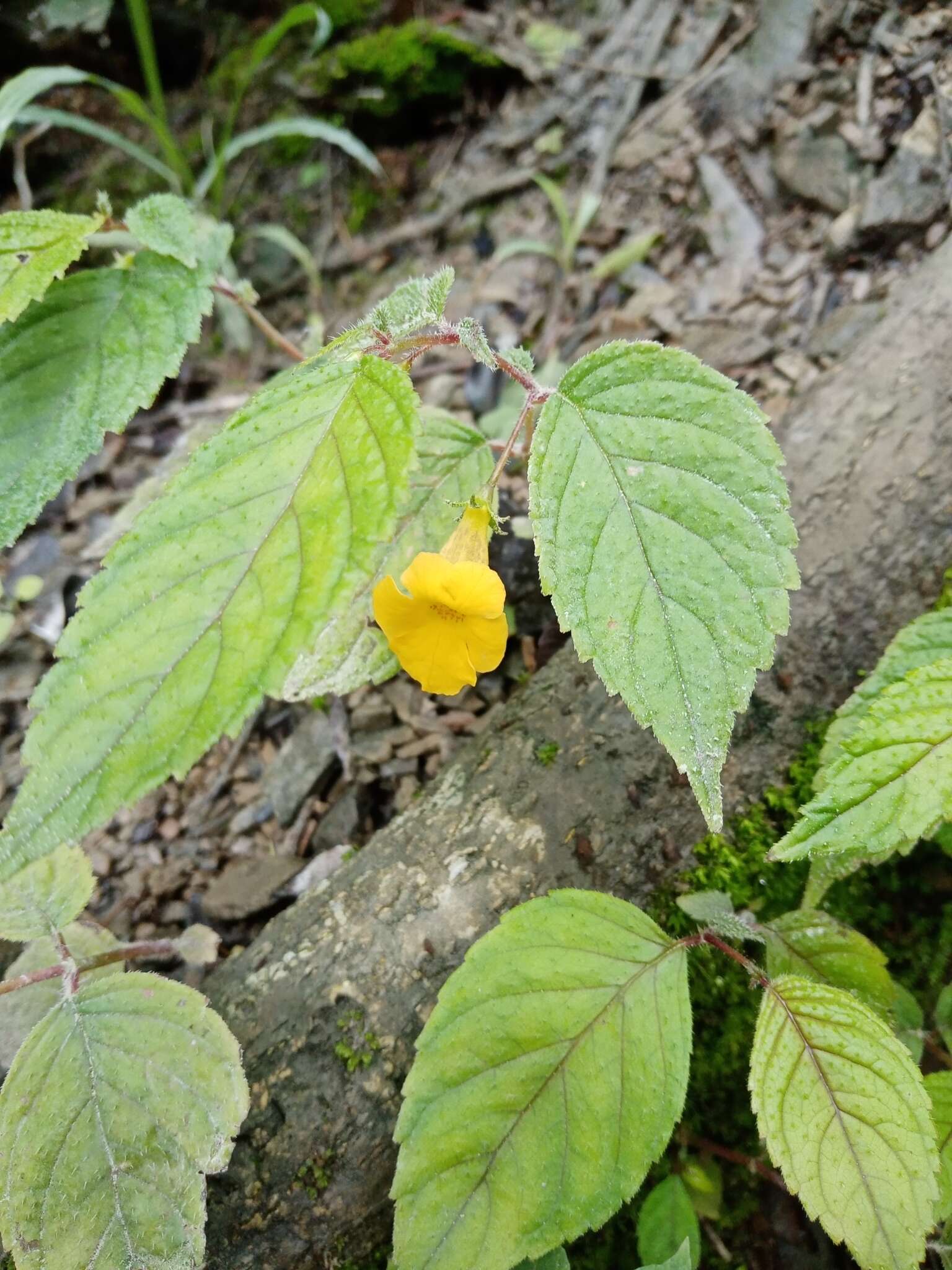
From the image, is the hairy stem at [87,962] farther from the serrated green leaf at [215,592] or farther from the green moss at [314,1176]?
the serrated green leaf at [215,592]

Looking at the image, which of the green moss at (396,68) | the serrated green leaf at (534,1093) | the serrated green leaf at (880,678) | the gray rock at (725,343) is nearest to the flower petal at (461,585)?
the serrated green leaf at (534,1093)

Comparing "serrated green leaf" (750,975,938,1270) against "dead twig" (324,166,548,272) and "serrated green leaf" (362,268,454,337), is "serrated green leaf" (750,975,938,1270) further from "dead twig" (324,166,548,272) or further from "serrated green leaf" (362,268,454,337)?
"dead twig" (324,166,548,272)

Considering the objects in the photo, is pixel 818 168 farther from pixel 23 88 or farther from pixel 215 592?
pixel 215 592

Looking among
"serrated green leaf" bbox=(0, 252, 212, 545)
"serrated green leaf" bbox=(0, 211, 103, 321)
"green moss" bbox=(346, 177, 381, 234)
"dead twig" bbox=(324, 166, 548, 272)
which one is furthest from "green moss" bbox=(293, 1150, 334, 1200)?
"green moss" bbox=(346, 177, 381, 234)

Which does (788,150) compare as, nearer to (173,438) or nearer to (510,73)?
(510,73)

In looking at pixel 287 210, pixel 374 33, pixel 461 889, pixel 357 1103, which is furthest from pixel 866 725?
pixel 374 33

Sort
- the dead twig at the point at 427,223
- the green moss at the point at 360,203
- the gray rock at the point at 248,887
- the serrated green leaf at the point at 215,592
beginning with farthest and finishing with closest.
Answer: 1. the green moss at the point at 360,203
2. the dead twig at the point at 427,223
3. the gray rock at the point at 248,887
4. the serrated green leaf at the point at 215,592
